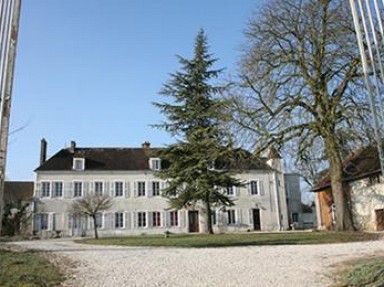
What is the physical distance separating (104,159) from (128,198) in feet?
14.1

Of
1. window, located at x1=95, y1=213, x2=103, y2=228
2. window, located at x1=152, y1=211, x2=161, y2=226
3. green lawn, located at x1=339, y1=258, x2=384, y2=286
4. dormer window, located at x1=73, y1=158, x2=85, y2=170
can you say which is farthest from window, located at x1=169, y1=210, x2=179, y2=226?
green lawn, located at x1=339, y1=258, x2=384, y2=286

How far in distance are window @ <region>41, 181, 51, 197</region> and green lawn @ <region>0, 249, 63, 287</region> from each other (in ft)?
92.1

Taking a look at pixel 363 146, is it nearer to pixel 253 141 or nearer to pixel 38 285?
pixel 253 141

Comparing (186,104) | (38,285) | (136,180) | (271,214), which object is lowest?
(38,285)

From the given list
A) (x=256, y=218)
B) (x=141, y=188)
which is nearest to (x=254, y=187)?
(x=256, y=218)

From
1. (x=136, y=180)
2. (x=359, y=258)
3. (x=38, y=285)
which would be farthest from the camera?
(x=136, y=180)

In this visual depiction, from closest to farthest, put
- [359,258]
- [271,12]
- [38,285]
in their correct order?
1. [38,285]
2. [359,258]
3. [271,12]

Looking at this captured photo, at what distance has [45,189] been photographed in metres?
38.0

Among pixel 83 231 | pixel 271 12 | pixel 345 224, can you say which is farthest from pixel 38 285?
pixel 83 231

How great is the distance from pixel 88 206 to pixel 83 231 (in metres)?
7.49

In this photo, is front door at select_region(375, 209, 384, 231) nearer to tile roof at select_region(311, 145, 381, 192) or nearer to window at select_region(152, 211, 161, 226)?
tile roof at select_region(311, 145, 381, 192)

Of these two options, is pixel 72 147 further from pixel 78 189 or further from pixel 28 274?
pixel 28 274

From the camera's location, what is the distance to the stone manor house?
3762 centimetres

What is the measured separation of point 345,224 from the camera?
21.2 meters
